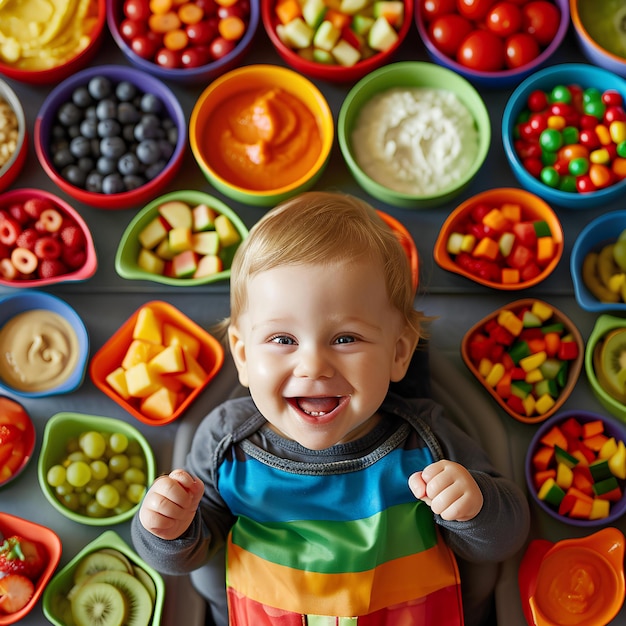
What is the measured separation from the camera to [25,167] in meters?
1.71

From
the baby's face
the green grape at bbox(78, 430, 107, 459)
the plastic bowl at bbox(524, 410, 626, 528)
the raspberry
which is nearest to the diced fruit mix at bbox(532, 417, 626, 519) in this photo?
the plastic bowl at bbox(524, 410, 626, 528)

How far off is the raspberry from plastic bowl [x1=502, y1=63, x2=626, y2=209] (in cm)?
96

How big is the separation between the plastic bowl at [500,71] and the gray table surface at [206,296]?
0.04 metres

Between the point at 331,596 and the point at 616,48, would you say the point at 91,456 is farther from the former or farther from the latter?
the point at 616,48

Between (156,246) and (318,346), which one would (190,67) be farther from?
(318,346)

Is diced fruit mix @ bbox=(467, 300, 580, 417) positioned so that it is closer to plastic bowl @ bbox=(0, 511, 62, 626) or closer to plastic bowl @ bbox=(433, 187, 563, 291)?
plastic bowl @ bbox=(433, 187, 563, 291)

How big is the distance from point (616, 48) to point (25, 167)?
52.2 inches

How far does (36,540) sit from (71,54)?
1037mm

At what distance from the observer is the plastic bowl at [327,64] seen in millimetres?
1678

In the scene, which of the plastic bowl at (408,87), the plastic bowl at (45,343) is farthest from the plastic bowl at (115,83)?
the plastic bowl at (408,87)

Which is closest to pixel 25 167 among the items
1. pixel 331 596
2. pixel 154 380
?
pixel 154 380

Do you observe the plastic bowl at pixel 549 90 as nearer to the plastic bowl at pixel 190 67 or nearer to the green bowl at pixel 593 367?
the green bowl at pixel 593 367

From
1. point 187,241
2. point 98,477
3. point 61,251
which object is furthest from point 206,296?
point 98,477

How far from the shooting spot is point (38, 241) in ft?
5.20
